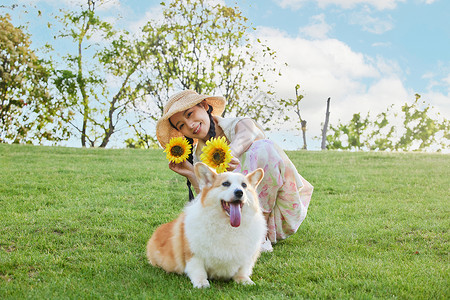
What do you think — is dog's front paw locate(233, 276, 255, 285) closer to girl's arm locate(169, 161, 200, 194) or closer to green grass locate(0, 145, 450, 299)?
green grass locate(0, 145, 450, 299)

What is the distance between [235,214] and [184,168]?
3.87 ft

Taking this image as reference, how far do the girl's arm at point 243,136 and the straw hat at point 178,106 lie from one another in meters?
0.33

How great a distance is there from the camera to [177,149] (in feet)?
12.5

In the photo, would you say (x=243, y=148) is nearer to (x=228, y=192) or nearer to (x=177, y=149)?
(x=177, y=149)

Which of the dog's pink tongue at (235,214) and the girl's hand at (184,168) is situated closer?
the dog's pink tongue at (235,214)

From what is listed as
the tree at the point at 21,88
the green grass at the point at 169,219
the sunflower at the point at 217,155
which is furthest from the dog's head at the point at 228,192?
the tree at the point at 21,88

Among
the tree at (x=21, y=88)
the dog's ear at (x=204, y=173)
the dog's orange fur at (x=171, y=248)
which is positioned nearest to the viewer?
the dog's ear at (x=204, y=173)

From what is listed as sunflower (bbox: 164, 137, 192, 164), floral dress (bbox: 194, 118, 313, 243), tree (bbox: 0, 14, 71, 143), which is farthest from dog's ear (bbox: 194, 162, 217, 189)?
tree (bbox: 0, 14, 71, 143)

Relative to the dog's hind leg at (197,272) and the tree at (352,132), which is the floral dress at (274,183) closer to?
the dog's hind leg at (197,272)

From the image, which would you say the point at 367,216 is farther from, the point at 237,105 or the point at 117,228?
the point at 237,105

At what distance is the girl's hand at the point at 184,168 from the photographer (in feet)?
12.9

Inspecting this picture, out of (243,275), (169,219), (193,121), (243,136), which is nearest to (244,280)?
(243,275)

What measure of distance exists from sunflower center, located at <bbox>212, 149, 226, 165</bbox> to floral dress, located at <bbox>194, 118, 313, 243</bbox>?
0.59m

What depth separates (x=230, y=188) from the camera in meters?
2.87
